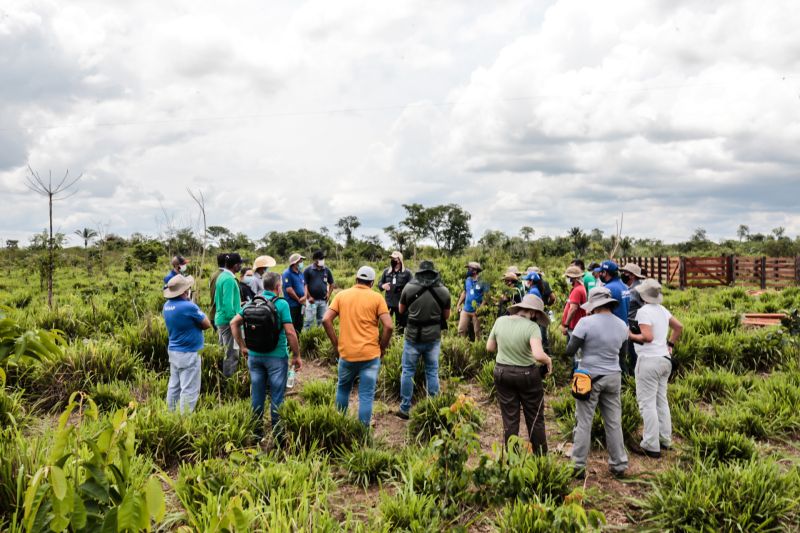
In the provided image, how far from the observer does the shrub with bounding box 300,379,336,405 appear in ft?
19.3

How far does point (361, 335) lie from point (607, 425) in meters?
2.57

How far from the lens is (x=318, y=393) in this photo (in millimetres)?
6023

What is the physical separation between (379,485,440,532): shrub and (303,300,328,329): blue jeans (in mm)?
5566

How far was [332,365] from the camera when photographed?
8.02m

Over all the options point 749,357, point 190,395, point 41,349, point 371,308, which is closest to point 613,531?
point 371,308

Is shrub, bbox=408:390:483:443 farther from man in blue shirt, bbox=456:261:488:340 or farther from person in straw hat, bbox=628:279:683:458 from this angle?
man in blue shirt, bbox=456:261:488:340

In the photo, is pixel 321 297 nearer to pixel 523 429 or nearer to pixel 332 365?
pixel 332 365

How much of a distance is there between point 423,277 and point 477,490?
107 inches

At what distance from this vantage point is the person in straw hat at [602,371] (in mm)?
4469

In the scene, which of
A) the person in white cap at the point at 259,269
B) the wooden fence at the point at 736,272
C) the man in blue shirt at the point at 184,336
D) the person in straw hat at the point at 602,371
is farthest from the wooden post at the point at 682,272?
the man in blue shirt at the point at 184,336

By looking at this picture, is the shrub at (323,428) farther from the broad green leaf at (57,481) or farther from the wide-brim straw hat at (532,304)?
the broad green leaf at (57,481)

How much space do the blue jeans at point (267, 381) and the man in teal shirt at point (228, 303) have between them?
1488 mm

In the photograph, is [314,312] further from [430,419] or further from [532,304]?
[532,304]

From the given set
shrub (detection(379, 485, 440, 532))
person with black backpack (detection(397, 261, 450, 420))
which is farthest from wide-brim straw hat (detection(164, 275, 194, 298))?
shrub (detection(379, 485, 440, 532))
